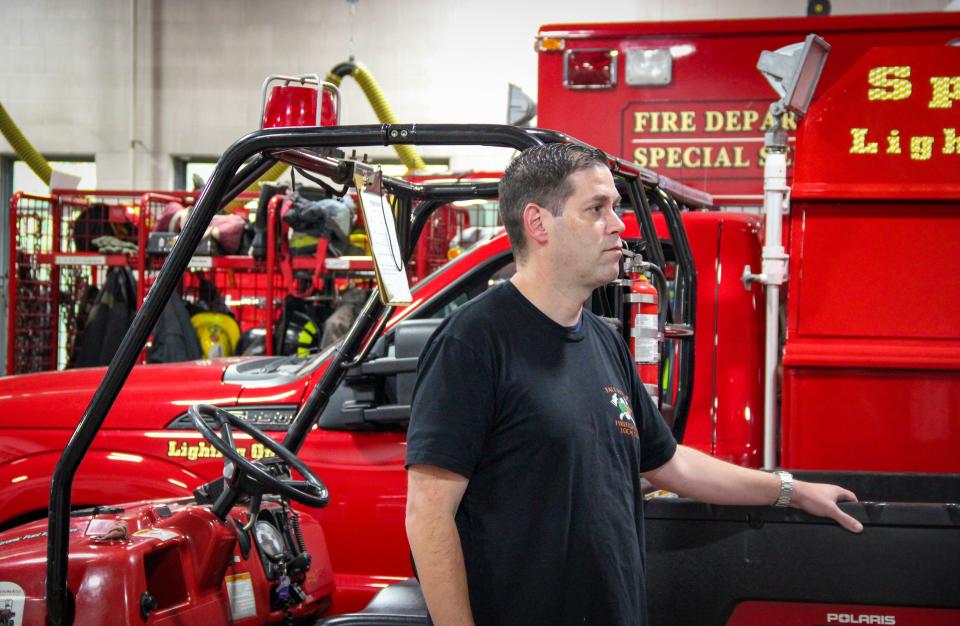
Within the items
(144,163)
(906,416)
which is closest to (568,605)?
(906,416)

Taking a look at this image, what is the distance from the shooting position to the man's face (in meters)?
2.01

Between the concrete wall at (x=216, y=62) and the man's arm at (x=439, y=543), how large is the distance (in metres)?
11.2

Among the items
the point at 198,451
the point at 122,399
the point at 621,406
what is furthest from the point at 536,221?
the point at 122,399

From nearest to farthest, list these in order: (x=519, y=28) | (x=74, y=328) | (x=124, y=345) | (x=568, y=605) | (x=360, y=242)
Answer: (x=568, y=605) → (x=124, y=345) → (x=360, y=242) → (x=74, y=328) → (x=519, y=28)

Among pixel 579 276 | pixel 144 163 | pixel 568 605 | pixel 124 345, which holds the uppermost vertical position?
pixel 144 163

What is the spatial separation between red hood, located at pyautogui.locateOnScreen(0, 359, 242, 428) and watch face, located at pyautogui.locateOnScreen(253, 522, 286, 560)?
42.9 inches

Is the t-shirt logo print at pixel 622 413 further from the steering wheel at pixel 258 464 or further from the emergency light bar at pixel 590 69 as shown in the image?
the emergency light bar at pixel 590 69

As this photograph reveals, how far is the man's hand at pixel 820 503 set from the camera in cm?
237

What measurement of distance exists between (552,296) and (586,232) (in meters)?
0.13

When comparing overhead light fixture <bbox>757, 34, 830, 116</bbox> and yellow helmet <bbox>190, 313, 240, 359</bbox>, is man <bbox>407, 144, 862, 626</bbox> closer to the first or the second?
overhead light fixture <bbox>757, 34, 830, 116</bbox>

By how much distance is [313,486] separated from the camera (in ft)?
9.36

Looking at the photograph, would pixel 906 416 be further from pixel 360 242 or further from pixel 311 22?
pixel 311 22

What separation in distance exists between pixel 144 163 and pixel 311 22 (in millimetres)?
2657

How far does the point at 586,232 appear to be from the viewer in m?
2.01
